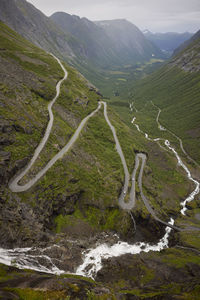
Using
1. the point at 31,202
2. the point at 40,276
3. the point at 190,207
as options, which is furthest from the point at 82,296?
the point at 190,207

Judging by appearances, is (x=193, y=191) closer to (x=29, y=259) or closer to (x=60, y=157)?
(x=60, y=157)

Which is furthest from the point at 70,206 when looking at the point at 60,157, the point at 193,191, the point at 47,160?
the point at 193,191

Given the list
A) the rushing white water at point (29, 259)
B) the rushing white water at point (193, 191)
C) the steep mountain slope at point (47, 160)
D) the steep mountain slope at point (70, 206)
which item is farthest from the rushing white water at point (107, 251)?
the rushing white water at point (193, 191)

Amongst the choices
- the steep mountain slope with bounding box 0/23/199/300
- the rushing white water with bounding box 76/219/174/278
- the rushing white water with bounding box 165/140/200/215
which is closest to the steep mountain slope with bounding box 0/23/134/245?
the steep mountain slope with bounding box 0/23/199/300

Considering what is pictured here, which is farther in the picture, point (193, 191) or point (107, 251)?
point (193, 191)

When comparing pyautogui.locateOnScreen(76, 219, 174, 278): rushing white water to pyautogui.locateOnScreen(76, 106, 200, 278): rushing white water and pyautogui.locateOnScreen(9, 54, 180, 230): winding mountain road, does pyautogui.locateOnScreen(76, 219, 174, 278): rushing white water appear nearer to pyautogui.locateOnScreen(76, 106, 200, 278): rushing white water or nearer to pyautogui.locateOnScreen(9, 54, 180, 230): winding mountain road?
pyautogui.locateOnScreen(76, 106, 200, 278): rushing white water

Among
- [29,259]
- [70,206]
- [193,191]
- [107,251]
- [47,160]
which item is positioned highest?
[47,160]
